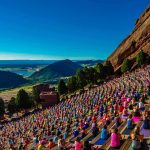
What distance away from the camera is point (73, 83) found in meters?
137

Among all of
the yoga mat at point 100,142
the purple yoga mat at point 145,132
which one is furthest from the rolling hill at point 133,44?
the purple yoga mat at point 145,132

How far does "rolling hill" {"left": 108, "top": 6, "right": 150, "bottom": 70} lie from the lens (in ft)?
502

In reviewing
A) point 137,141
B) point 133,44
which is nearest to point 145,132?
point 137,141

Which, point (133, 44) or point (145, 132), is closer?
point (145, 132)

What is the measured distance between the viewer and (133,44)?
16000 cm

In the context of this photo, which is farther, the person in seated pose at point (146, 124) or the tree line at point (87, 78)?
the tree line at point (87, 78)

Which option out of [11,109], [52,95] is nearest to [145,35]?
[52,95]

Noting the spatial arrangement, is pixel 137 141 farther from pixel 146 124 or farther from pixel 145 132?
pixel 146 124

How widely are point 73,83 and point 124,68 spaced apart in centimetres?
2529

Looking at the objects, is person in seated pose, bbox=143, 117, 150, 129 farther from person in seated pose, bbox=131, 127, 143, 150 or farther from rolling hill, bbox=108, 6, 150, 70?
rolling hill, bbox=108, 6, 150, 70

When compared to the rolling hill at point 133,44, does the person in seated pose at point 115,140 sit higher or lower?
lower

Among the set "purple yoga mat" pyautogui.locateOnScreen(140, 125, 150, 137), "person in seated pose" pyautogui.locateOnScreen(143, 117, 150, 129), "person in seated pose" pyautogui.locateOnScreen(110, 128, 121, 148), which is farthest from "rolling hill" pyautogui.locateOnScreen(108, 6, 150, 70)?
"person in seated pose" pyautogui.locateOnScreen(110, 128, 121, 148)

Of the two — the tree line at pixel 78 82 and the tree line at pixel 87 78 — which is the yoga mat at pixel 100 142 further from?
the tree line at pixel 87 78

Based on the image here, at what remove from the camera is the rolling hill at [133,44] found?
153m
